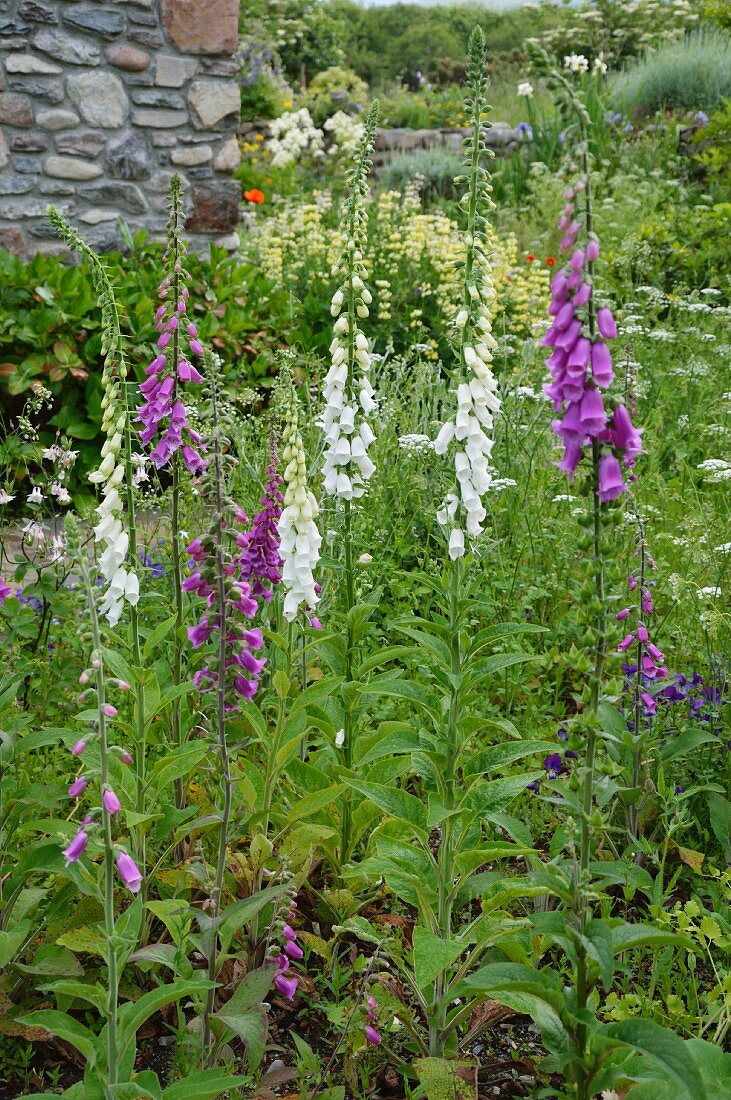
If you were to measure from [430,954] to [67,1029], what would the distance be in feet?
2.31

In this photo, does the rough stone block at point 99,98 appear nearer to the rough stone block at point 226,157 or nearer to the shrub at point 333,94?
the rough stone block at point 226,157

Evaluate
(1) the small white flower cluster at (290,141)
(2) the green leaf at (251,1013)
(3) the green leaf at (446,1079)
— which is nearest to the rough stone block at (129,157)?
(1) the small white flower cluster at (290,141)

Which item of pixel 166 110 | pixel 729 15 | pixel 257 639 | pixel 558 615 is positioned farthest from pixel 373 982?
pixel 729 15

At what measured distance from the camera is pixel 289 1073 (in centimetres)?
219

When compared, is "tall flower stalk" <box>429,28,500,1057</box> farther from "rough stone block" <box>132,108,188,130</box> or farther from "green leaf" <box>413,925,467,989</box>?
"rough stone block" <box>132,108,188,130</box>

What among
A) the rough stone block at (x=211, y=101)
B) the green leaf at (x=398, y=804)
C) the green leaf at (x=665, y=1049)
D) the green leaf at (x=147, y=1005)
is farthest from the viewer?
the rough stone block at (x=211, y=101)

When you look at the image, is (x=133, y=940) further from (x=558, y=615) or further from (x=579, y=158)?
(x=558, y=615)

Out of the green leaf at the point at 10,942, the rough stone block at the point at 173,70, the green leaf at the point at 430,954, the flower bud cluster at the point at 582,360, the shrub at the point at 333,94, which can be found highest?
the shrub at the point at 333,94

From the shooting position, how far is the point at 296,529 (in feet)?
8.64

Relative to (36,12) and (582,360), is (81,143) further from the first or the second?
(582,360)

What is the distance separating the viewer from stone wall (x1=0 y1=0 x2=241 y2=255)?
23.0 feet

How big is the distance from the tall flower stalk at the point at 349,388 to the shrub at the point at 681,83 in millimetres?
10983

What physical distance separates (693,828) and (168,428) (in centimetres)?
203

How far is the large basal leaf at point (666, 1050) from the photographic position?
161 centimetres
